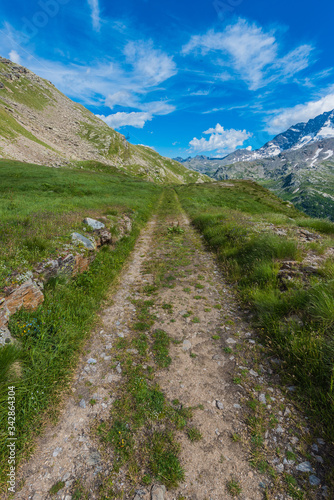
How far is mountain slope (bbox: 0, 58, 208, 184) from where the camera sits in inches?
3496

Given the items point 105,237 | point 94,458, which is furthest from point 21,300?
point 105,237

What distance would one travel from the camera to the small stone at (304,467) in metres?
3.47

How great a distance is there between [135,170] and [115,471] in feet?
531

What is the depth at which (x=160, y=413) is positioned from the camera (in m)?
4.53

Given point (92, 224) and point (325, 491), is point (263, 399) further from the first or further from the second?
point (92, 224)

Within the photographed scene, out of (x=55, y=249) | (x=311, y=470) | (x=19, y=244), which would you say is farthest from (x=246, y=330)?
(x=19, y=244)

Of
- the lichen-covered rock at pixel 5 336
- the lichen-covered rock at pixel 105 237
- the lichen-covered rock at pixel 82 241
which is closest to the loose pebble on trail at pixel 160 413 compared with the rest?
the lichen-covered rock at pixel 5 336

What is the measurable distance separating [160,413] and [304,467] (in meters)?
2.83

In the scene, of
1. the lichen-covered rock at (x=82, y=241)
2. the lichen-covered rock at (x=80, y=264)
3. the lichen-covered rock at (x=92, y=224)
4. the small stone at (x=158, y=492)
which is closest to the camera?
the small stone at (x=158, y=492)

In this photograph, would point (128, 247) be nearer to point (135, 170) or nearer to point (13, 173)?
point (13, 173)

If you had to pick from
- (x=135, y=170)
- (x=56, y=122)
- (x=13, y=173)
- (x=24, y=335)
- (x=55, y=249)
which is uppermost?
(x=56, y=122)

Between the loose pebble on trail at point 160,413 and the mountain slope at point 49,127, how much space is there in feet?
294

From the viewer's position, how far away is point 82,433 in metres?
4.13

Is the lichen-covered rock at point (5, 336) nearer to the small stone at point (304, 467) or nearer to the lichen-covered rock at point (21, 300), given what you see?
the lichen-covered rock at point (21, 300)
